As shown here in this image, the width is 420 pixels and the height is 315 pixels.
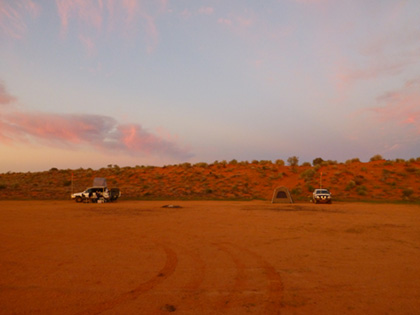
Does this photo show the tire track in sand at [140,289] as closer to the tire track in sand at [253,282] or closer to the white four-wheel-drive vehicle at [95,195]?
the tire track in sand at [253,282]

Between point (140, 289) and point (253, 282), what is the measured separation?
238cm

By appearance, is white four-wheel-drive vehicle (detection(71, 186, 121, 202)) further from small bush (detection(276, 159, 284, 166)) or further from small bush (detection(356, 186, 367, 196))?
small bush (detection(276, 159, 284, 166))

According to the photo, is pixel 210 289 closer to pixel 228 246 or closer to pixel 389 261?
pixel 228 246

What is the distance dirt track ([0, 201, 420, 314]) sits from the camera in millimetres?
5469

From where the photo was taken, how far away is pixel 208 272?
738cm

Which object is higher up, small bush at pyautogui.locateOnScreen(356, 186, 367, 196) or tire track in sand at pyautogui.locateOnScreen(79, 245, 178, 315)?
small bush at pyautogui.locateOnScreen(356, 186, 367, 196)

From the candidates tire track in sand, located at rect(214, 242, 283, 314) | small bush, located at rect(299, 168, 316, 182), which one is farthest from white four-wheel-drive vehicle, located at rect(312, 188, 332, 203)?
tire track in sand, located at rect(214, 242, 283, 314)

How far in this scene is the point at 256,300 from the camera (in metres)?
5.68

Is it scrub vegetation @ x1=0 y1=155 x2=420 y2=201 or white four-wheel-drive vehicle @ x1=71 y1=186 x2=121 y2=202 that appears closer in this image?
white four-wheel-drive vehicle @ x1=71 y1=186 x2=121 y2=202

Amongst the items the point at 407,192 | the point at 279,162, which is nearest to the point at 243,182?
the point at 279,162

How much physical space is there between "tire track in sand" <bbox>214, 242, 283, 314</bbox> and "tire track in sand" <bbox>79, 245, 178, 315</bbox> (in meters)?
1.58

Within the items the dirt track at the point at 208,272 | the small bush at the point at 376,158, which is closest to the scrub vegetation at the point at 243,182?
the small bush at the point at 376,158

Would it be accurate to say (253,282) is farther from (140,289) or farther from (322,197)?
(322,197)

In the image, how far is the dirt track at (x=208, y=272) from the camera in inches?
215
